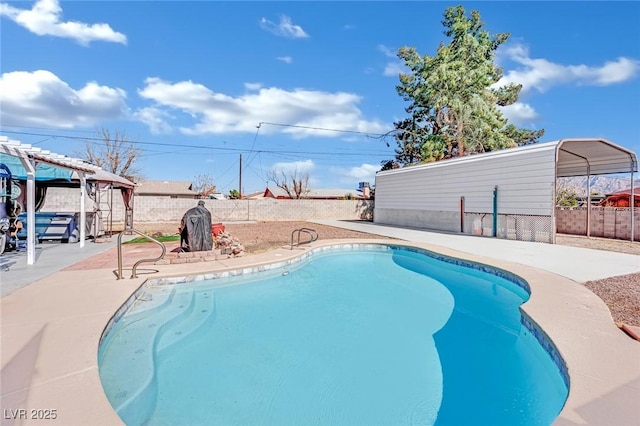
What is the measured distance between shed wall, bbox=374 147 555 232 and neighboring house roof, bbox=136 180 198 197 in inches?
934

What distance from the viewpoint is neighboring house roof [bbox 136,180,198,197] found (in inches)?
1342

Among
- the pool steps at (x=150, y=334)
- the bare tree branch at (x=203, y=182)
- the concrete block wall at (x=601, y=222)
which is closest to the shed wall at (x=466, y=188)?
the concrete block wall at (x=601, y=222)

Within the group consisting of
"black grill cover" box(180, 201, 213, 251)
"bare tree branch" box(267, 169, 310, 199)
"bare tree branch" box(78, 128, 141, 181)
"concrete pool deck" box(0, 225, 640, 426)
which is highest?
"bare tree branch" box(78, 128, 141, 181)

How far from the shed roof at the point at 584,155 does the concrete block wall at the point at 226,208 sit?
11326 millimetres

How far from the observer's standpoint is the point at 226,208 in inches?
873

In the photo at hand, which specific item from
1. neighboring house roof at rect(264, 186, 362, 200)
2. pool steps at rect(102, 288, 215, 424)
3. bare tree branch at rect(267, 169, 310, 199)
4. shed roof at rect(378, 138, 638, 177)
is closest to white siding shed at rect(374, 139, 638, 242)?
shed roof at rect(378, 138, 638, 177)

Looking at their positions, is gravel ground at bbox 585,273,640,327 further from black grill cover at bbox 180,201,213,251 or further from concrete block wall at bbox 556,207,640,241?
concrete block wall at bbox 556,207,640,241

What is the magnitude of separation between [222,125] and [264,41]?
58.3 ft

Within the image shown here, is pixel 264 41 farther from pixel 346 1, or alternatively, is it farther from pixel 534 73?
pixel 534 73

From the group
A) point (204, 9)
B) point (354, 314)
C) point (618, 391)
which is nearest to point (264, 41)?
point (204, 9)

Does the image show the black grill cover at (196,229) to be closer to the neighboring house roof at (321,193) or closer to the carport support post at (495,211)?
the carport support post at (495,211)

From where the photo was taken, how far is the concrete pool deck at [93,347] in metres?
1.97

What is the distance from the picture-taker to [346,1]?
531 inches

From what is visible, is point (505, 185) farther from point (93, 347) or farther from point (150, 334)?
point (93, 347)
